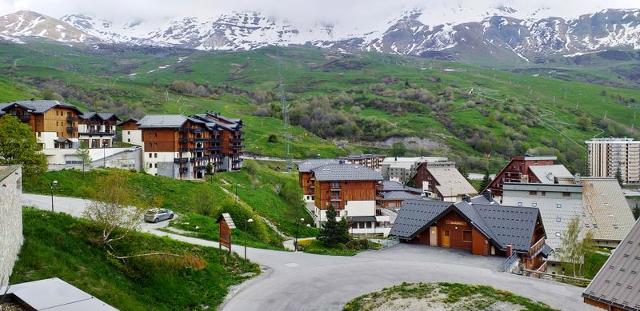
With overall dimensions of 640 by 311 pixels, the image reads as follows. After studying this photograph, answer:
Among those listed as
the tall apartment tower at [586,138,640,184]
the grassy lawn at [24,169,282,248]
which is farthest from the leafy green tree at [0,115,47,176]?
the tall apartment tower at [586,138,640,184]

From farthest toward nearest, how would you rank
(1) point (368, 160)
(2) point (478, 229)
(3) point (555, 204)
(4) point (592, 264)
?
1. (1) point (368, 160)
2. (3) point (555, 204)
3. (4) point (592, 264)
4. (2) point (478, 229)

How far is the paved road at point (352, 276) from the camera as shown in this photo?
2572 cm

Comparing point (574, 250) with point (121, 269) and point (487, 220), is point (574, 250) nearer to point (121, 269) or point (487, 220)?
point (487, 220)

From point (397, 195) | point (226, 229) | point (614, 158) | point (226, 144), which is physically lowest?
point (397, 195)

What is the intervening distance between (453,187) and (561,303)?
291 feet

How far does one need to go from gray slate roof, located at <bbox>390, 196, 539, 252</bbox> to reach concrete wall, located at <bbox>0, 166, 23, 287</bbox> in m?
27.3

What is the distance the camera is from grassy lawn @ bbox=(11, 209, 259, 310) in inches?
783

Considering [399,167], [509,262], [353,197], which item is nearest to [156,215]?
[509,262]

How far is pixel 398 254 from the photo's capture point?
37.1 m

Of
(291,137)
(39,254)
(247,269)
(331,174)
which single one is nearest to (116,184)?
(39,254)

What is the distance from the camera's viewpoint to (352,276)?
3042 cm

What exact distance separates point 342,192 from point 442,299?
4585 centimetres

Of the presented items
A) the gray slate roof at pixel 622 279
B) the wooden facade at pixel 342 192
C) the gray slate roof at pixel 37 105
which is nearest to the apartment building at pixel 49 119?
the gray slate roof at pixel 37 105

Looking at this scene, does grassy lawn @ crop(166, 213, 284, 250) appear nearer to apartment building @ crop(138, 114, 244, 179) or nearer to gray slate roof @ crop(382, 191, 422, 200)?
apartment building @ crop(138, 114, 244, 179)
